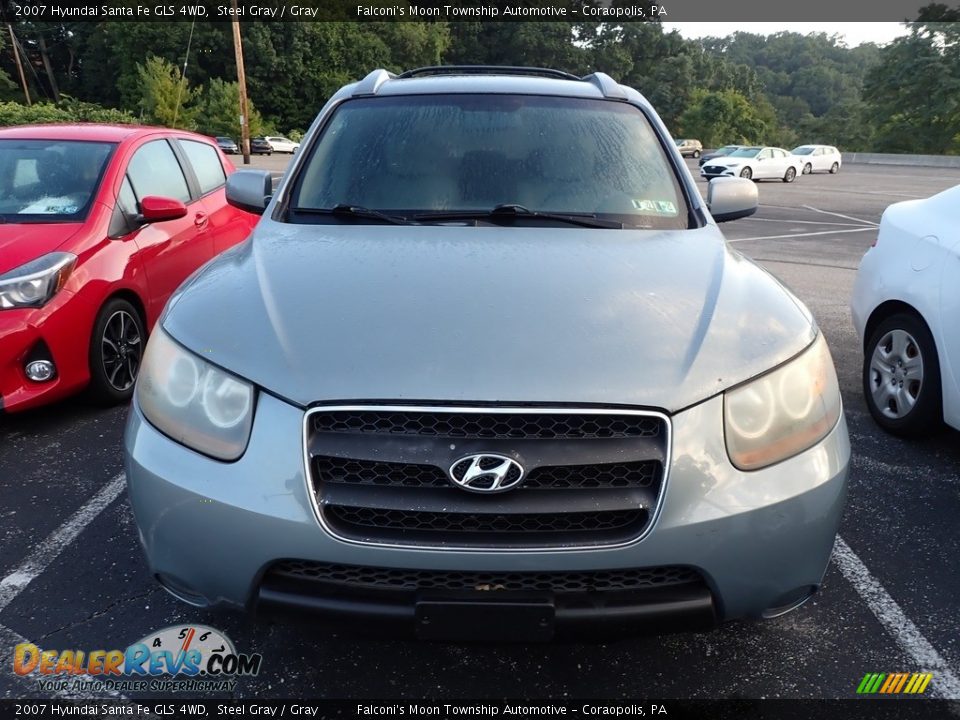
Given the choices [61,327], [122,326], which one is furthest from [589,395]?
[122,326]

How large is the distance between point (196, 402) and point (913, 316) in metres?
3.47

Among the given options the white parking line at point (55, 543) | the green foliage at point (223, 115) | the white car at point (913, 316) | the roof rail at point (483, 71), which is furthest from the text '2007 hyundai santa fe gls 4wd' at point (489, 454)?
the green foliage at point (223, 115)

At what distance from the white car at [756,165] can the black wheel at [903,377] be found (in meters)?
24.6

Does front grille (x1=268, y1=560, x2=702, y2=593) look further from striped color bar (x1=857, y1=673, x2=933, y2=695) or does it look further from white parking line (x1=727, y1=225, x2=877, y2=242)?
white parking line (x1=727, y1=225, x2=877, y2=242)

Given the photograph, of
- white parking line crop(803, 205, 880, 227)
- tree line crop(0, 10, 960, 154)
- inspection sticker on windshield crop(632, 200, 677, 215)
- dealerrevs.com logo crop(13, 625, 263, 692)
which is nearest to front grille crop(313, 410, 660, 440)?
dealerrevs.com logo crop(13, 625, 263, 692)

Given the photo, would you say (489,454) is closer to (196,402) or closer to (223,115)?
(196,402)

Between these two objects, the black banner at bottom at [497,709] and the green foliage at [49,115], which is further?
the green foliage at [49,115]

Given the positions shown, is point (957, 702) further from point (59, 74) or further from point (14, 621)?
point (59, 74)

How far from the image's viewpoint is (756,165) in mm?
28125

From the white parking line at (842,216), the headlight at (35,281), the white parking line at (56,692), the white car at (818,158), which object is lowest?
the white car at (818,158)

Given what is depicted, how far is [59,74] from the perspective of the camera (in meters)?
72.2

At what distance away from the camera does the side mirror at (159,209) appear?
4.50 meters

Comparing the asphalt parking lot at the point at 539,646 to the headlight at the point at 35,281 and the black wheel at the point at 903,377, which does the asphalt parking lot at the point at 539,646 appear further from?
the headlight at the point at 35,281

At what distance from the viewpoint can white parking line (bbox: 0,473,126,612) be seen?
259 cm
